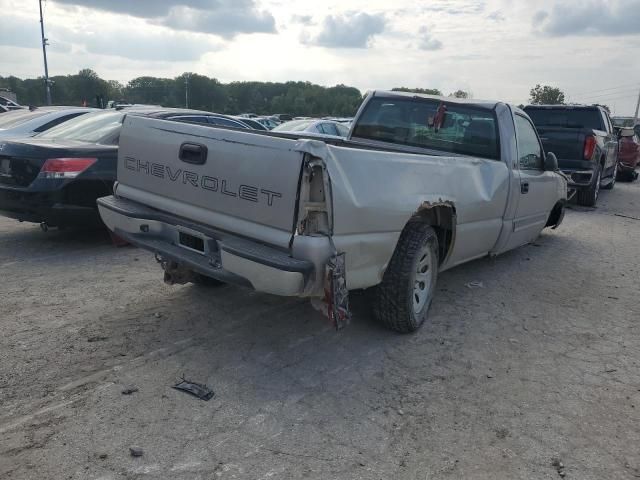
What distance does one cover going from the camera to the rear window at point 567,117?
11.9m

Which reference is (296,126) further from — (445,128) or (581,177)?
(445,128)

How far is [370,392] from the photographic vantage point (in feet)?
11.1

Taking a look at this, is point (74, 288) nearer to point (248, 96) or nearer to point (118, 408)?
point (118, 408)

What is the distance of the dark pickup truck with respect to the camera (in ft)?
35.1

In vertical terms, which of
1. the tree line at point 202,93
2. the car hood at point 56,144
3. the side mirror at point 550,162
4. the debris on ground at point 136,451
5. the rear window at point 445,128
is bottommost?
the debris on ground at point 136,451

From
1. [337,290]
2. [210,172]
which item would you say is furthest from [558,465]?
[210,172]

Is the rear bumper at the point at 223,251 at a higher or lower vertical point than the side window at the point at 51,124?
lower

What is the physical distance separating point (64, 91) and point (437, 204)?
3746 inches

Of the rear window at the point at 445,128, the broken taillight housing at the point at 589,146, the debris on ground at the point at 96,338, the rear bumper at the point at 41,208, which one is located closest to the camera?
the debris on ground at the point at 96,338

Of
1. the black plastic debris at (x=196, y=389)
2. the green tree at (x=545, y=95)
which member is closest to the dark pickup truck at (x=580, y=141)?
the black plastic debris at (x=196, y=389)

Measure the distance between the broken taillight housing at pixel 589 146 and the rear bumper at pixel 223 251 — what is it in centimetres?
914

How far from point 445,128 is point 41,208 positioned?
14.0 ft

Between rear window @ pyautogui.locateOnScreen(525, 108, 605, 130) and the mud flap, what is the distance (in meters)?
10.00

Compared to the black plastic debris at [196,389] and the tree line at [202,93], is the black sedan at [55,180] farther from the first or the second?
the tree line at [202,93]
